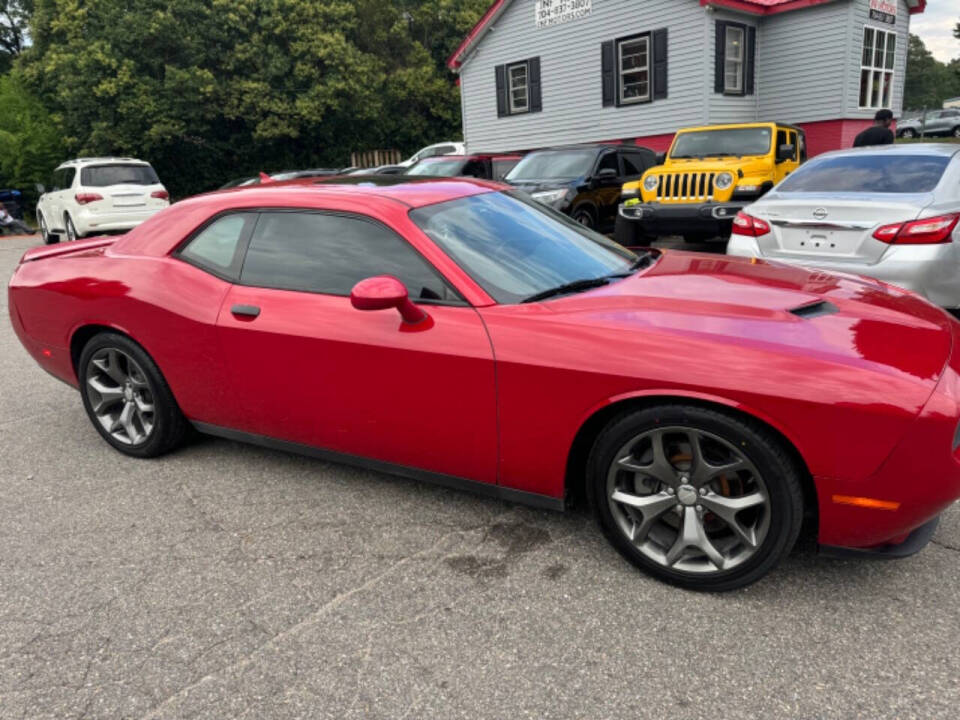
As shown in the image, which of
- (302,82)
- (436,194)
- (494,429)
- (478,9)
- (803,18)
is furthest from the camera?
(478,9)

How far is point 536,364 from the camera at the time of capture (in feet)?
8.78

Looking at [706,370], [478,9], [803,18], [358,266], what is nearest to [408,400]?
[358,266]

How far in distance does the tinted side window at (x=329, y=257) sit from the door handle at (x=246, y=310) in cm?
12

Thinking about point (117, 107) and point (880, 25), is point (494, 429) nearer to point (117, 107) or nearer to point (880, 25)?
point (880, 25)

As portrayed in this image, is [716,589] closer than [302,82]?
Yes

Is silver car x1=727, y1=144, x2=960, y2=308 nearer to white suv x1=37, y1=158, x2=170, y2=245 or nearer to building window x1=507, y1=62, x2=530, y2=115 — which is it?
white suv x1=37, y1=158, x2=170, y2=245

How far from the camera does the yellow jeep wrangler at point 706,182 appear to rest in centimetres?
873

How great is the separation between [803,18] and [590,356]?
17.1 metres

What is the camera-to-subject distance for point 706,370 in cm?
241

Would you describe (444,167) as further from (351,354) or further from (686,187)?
(351,354)

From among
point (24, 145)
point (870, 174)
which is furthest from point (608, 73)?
point (24, 145)

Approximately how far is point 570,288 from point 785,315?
33.6 inches

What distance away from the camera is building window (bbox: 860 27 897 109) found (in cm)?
1658

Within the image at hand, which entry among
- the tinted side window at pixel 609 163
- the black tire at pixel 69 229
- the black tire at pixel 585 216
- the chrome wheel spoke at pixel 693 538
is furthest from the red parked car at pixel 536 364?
the black tire at pixel 69 229
